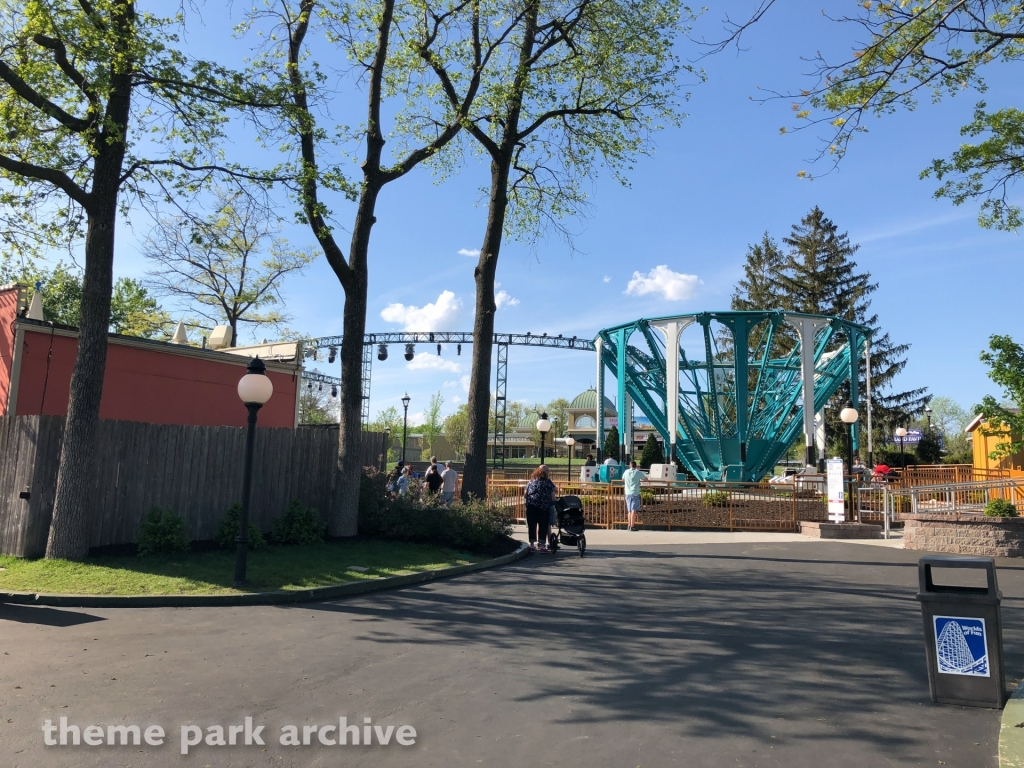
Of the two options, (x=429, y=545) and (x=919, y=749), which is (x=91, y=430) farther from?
(x=919, y=749)

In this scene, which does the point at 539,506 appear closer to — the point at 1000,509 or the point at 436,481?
the point at 436,481

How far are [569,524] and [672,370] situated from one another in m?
17.1

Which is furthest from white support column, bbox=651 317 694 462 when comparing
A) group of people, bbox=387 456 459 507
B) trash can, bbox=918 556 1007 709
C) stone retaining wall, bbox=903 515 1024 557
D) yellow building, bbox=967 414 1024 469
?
trash can, bbox=918 556 1007 709

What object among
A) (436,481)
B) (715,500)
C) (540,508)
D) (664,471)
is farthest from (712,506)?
(664,471)

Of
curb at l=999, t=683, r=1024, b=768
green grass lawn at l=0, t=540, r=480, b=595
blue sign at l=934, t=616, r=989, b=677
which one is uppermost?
blue sign at l=934, t=616, r=989, b=677

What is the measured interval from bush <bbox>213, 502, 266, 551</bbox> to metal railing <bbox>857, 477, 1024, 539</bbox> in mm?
13905

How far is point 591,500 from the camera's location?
2028 cm

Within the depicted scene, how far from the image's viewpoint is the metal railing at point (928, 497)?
16516 mm

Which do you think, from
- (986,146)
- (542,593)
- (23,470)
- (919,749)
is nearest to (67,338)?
(23,470)

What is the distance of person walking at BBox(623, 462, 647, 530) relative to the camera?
18.6 meters

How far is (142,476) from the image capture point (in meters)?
11.2

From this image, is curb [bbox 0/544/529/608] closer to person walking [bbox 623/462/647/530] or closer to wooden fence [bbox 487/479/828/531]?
person walking [bbox 623/462/647/530]

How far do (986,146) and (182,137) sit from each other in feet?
46.6

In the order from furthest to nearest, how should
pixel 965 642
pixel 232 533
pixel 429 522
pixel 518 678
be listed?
pixel 429 522 < pixel 232 533 < pixel 518 678 < pixel 965 642
